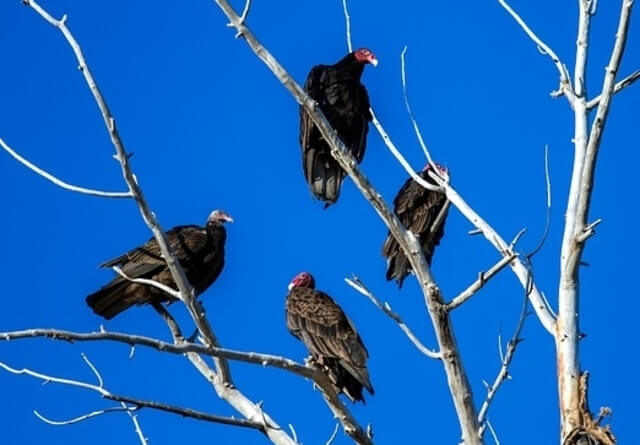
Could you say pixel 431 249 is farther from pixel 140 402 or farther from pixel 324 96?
pixel 140 402

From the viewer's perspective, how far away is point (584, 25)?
3.70 metres

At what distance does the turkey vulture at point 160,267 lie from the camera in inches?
231

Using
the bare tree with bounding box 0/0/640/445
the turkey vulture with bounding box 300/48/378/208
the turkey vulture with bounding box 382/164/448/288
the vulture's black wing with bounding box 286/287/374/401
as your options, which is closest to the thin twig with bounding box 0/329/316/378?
the bare tree with bounding box 0/0/640/445

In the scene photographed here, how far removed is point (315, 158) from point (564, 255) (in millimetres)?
2837

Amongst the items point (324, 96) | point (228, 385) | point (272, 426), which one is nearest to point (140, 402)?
point (272, 426)

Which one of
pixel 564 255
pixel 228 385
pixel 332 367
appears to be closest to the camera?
pixel 564 255

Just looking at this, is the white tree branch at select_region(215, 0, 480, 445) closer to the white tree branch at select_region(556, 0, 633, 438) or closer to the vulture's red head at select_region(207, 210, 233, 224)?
the white tree branch at select_region(556, 0, 633, 438)

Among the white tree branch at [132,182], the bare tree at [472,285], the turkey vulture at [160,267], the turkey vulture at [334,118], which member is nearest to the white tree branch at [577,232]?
the bare tree at [472,285]

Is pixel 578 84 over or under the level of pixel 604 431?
over

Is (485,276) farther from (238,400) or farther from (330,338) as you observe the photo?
(330,338)

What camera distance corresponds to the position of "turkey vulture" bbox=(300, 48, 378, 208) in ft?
20.8

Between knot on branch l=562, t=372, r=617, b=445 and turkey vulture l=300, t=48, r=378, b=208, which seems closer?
knot on branch l=562, t=372, r=617, b=445

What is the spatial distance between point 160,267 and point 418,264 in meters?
2.63

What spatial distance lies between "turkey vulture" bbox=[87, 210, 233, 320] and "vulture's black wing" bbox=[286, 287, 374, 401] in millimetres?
447
